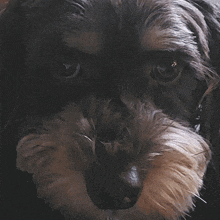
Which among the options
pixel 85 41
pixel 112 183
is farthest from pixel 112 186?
pixel 85 41

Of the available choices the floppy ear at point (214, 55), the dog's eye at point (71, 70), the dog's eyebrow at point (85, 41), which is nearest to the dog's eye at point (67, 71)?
the dog's eye at point (71, 70)

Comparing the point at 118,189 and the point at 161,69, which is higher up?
the point at 161,69

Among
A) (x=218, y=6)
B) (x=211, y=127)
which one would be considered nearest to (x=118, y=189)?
(x=211, y=127)

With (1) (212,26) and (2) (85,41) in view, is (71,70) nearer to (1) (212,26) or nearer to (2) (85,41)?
(2) (85,41)

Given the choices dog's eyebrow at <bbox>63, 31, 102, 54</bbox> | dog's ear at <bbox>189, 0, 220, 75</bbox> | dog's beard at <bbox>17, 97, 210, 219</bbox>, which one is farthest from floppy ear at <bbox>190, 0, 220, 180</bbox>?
A: dog's eyebrow at <bbox>63, 31, 102, 54</bbox>

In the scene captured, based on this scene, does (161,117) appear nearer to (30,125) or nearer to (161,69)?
(161,69)

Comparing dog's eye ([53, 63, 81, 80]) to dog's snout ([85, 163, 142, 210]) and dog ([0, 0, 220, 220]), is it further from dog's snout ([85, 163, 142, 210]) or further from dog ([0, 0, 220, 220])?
dog's snout ([85, 163, 142, 210])
